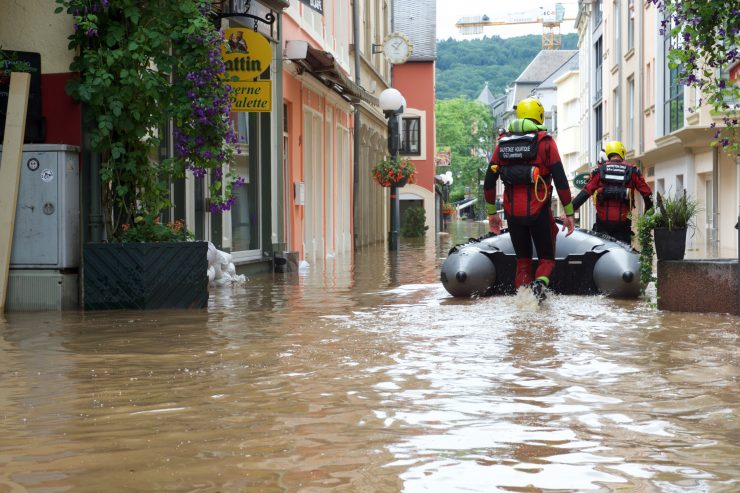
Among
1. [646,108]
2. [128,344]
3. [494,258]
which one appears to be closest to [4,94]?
[128,344]

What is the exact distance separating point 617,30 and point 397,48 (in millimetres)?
16256

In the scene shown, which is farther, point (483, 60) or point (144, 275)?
point (483, 60)

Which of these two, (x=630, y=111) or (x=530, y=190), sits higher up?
(x=630, y=111)

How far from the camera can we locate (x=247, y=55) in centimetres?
1487

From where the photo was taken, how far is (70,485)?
3.86 metres

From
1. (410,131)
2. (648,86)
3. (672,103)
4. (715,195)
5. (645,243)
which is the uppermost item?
(410,131)

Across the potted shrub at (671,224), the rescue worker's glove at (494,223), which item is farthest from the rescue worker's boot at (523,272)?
the potted shrub at (671,224)

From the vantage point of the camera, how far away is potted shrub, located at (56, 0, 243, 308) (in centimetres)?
1055

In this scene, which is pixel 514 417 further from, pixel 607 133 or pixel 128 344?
pixel 607 133

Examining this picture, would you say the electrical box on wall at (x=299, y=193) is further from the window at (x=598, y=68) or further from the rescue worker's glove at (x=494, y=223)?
the window at (x=598, y=68)

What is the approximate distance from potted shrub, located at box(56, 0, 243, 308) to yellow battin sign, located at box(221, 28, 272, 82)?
3.20 meters

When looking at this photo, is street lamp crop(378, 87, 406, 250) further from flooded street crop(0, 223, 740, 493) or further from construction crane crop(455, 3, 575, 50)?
construction crane crop(455, 3, 575, 50)

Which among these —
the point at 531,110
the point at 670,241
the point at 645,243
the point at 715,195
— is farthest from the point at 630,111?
the point at 670,241

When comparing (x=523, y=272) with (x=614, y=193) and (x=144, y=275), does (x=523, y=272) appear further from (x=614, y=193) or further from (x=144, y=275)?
(x=144, y=275)
